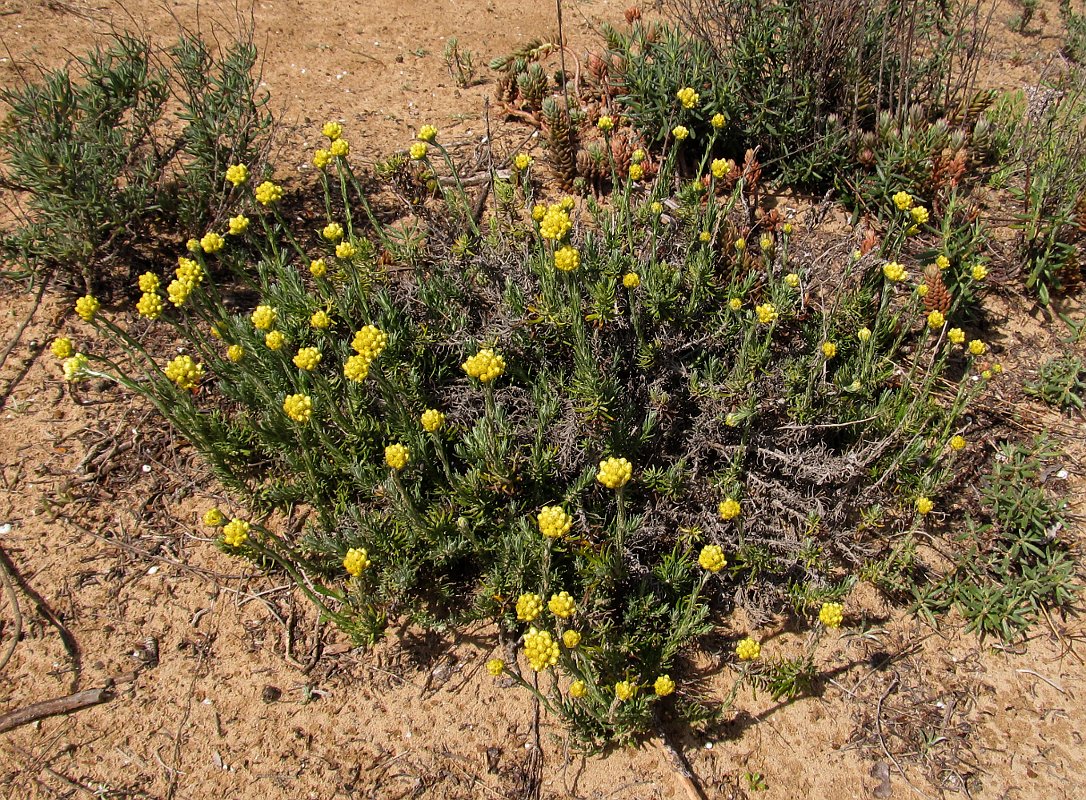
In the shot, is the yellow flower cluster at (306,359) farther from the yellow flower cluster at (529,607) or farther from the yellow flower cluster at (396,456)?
the yellow flower cluster at (529,607)

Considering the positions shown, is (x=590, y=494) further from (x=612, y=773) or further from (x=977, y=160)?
(x=977, y=160)

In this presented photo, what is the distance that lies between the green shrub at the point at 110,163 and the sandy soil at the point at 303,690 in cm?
76

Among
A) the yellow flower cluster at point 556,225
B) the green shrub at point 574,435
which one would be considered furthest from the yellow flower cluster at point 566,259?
the yellow flower cluster at point 556,225

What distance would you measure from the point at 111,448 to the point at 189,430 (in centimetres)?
59

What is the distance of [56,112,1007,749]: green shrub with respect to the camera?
3.18m

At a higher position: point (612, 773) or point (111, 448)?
point (111, 448)

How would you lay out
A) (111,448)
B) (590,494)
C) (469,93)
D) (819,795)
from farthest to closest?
(469,93) → (111,448) → (590,494) → (819,795)

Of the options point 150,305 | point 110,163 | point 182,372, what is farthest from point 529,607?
point 110,163

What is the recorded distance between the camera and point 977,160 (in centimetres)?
516

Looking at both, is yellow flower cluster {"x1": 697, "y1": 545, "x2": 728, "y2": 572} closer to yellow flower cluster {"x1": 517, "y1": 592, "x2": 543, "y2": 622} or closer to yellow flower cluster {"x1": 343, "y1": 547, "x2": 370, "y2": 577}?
yellow flower cluster {"x1": 517, "y1": 592, "x2": 543, "y2": 622}

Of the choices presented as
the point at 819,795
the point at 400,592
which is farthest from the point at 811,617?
the point at 400,592

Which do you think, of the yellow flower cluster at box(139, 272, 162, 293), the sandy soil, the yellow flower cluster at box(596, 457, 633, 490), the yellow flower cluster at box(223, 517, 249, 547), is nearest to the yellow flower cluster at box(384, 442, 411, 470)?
the yellow flower cluster at box(223, 517, 249, 547)

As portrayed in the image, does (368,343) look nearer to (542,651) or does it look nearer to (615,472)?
(615,472)

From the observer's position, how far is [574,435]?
344 cm
